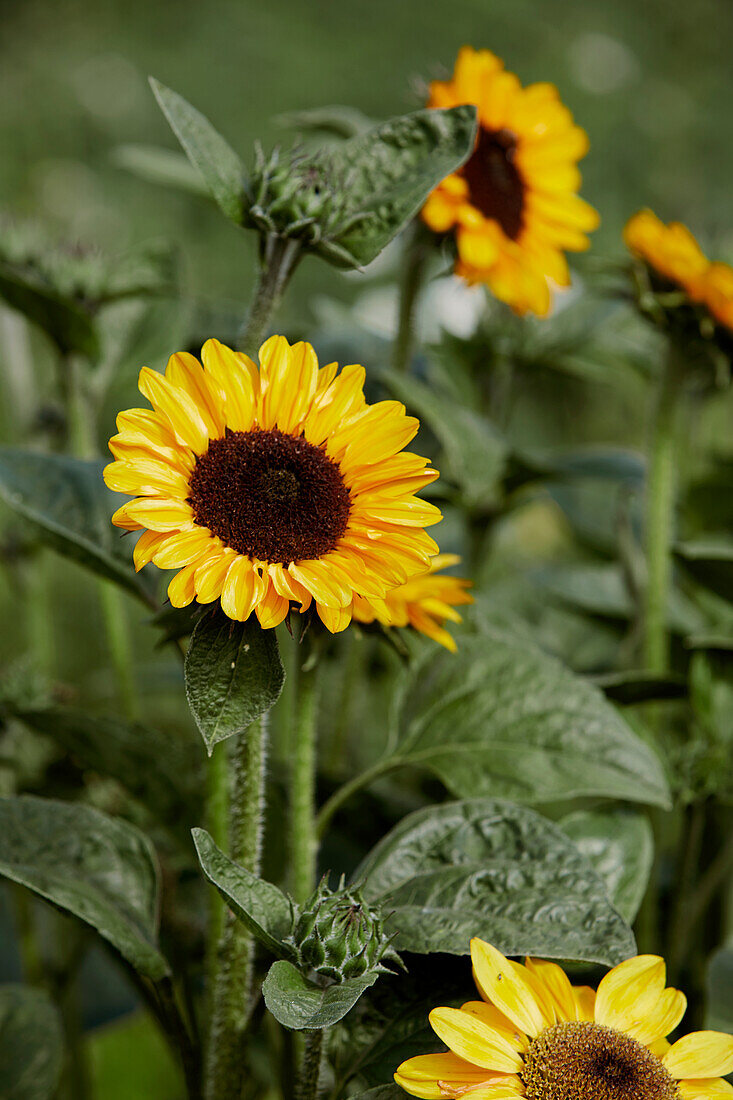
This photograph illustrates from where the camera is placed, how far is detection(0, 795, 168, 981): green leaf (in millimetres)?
388

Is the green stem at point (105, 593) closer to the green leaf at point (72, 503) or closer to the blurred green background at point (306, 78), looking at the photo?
the green leaf at point (72, 503)

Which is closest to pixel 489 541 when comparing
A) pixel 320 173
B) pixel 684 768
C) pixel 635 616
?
pixel 635 616

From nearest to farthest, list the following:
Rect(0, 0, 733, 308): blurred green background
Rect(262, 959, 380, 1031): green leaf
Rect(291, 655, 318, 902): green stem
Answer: Rect(262, 959, 380, 1031): green leaf, Rect(291, 655, 318, 902): green stem, Rect(0, 0, 733, 308): blurred green background

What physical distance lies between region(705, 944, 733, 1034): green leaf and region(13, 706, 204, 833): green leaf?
0.74ft

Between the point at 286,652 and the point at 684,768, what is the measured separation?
0.25 metres

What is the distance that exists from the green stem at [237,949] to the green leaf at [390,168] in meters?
0.18

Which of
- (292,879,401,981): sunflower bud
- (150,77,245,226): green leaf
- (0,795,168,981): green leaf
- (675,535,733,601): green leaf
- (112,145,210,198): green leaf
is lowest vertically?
(0,795,168,981): green leaf

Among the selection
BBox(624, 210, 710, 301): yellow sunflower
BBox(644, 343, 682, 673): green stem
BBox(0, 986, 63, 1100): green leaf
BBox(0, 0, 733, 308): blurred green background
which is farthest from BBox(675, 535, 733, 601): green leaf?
BBox(0, 0, 733, 308): blurred green background

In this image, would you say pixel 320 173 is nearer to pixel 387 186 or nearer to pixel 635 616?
pixel 387 186

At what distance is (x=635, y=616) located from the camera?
0.61 metres

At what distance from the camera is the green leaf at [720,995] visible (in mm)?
412

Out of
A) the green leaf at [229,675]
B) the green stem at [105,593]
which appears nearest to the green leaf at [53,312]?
the green stem at [105,593]

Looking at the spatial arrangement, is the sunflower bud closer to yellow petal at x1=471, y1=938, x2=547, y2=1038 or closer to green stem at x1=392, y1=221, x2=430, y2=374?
yellow petal at x1=471, y1=938, x2=547, y2=1038

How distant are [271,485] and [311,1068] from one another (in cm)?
19
